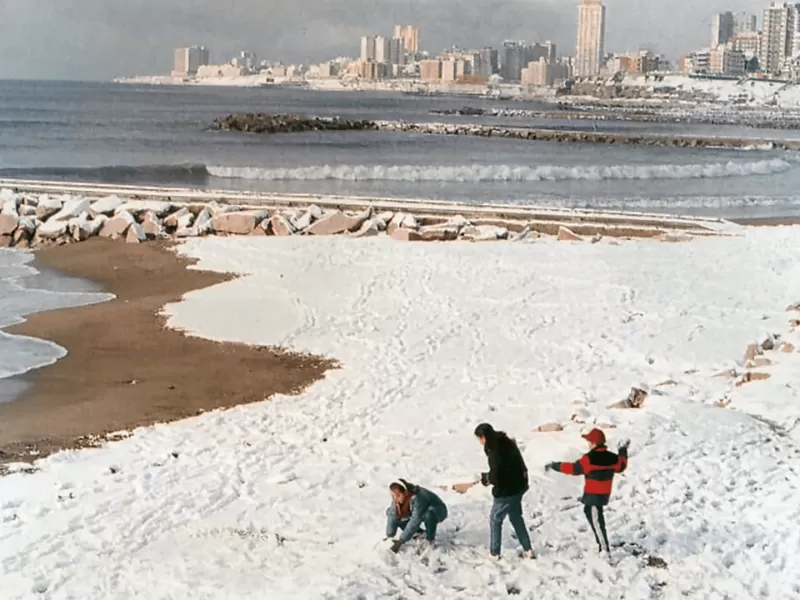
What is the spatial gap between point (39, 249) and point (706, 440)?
1506 cm

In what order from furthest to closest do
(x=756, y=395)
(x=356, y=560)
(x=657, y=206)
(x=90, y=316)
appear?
1. (x=657, y=206)
2. (x=90, y=316)
3. (x=756, y=395)
4. (x=356, y=560)

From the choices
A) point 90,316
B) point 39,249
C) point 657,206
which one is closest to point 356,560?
point 90,316

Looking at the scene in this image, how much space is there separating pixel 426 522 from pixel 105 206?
17.2m

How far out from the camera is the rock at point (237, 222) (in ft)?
70.1

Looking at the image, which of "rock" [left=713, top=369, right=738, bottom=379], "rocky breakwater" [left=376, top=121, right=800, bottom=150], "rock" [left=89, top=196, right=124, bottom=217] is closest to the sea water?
"rock" [left=89, top=196, right=124, bottom=217]

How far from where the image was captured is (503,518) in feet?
22.6

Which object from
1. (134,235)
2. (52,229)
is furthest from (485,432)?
(52,229)

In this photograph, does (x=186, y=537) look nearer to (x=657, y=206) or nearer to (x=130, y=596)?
(x=130, y=596)

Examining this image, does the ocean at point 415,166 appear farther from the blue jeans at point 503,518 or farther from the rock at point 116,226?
the blue jeans at point 503,518

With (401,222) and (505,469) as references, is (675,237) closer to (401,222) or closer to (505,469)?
(401,222)

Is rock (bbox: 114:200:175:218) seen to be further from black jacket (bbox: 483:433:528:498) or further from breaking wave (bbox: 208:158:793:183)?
black jacket (bbox: 483:433:528:498)

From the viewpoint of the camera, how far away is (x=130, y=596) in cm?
647

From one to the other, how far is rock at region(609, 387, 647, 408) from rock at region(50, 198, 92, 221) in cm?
1443

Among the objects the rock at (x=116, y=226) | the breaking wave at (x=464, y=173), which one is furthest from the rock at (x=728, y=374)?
the breaking wave at (x=464, y=173)
